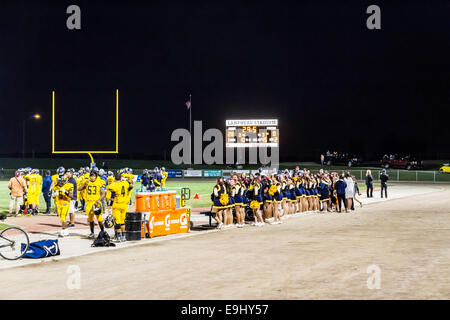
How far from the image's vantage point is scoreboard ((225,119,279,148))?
51281 mm

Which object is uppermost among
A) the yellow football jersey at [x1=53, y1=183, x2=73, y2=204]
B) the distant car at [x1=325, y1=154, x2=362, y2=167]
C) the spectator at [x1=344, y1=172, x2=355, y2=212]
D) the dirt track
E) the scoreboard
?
the scoreboard

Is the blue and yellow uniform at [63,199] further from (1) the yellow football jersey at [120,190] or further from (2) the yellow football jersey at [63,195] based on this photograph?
(1) the yellow football jersey at [120,190]

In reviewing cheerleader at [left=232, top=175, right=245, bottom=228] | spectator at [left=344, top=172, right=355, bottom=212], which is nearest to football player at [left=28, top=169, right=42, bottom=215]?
cheerleader at [left=232, top=175, right=245, bottom=228]

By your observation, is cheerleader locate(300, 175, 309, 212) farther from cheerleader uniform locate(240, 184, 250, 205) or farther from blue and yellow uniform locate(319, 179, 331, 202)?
cheerleader uniform locate(240, 184, 250, 205)

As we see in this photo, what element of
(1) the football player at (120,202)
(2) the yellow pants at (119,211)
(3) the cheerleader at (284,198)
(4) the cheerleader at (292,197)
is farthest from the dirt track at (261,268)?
(4) the cheerleader at (292,197)

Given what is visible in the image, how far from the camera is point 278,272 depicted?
10.3 metres

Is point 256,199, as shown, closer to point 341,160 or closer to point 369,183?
point 369,183

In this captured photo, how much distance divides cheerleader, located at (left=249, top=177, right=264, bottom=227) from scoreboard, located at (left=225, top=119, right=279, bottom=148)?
106ft

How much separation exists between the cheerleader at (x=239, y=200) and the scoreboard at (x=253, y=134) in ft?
106

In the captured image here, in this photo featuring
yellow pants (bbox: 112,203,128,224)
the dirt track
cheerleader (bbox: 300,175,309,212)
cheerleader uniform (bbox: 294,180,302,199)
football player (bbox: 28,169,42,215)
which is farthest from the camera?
cheerleader (bbox: 300,175,309,212)

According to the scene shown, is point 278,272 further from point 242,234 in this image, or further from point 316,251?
point 242,234

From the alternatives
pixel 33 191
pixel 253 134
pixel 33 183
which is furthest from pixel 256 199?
pixel 253 134
